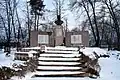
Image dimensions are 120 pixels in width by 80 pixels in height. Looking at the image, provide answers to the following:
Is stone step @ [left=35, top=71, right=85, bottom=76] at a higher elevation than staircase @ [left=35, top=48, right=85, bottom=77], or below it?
below

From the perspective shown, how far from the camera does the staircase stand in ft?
31.2

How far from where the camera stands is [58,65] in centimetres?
1083

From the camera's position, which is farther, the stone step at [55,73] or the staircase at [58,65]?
the staircase at [58,65]

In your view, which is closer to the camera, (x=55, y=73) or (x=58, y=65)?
(x=55, y=73)

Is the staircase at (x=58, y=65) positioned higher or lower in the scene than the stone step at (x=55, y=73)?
higher

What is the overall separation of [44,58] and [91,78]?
11.4 feet

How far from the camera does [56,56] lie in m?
12.3

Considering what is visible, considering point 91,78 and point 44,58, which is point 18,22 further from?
point 91,78

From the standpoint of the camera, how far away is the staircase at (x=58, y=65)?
952 cm

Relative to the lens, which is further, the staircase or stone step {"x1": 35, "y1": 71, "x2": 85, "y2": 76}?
the staircase

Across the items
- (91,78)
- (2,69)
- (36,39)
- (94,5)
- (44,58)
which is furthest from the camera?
(94,5)

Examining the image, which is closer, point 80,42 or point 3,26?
point 80,42

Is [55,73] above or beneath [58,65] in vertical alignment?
beneath

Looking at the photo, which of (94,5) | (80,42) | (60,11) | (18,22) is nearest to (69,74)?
(80,42)
